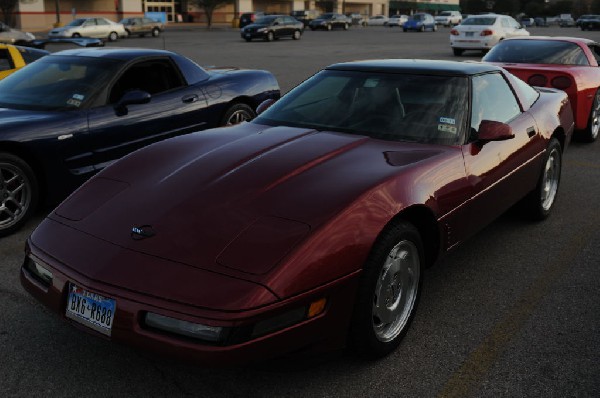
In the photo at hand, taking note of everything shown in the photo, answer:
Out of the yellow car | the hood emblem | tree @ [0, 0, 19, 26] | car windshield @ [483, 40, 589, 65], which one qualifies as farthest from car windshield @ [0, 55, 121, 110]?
tree @ [0, 0, 19, 26]

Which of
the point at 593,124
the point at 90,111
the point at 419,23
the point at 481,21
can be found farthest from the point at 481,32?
the point at 419,23

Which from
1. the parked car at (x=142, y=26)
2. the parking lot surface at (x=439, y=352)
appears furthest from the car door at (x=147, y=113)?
the parked car at (x=142, y=26)

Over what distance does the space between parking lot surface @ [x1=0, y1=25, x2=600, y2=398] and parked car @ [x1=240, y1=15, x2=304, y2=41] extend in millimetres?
31780

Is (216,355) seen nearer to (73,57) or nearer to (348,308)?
(348,308)

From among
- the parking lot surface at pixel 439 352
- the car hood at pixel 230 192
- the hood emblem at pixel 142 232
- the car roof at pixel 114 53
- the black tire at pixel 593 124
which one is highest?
the car roof at pixel 114 53

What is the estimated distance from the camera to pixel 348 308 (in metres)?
2.73

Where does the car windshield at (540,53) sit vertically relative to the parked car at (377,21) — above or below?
above

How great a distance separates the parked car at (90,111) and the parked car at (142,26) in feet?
117

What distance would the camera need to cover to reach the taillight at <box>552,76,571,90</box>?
7906mm

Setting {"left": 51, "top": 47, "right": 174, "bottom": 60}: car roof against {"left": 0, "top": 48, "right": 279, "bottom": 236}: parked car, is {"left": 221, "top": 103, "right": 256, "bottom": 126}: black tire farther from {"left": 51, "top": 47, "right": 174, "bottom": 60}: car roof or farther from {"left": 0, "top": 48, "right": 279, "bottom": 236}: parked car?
{"left": 51, "top": 47, "right": 174, "bottom": 60}: car roof

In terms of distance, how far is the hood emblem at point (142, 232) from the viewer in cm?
280

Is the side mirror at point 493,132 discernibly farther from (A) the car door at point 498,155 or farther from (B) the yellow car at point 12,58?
(B) the yellow car at point 12,58

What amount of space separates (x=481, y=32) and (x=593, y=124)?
15875 mm

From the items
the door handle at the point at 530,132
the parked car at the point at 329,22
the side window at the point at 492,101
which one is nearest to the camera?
the side window at the point at 492,101
